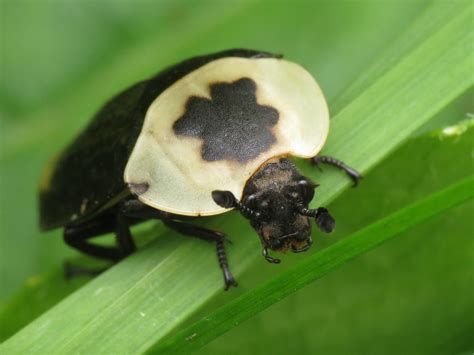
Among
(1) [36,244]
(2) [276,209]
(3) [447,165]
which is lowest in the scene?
(1) [36,244]

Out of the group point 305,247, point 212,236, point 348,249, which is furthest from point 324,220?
point 212,236

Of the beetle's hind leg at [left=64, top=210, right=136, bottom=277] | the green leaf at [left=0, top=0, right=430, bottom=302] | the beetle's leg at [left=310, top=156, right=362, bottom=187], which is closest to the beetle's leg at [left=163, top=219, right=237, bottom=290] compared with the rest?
the beetle's leg at [left=310, top=156, right=362, bottom=187]

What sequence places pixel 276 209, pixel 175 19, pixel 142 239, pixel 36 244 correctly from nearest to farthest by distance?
1. pixel 276 209
2. pixel 142 239
3. pixel 36 244
4. pixel 175 19

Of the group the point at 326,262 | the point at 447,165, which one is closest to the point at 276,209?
the point at 326,262

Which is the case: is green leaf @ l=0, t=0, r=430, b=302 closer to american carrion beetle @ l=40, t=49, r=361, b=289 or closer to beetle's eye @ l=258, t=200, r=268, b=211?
american carrion beetle @ l=40, t=49, r=361, b=289

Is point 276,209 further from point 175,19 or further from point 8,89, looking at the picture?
point 8,89

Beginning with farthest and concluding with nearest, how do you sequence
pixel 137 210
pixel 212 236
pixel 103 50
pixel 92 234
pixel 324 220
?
pixel 103 50 < pixel 92 234 < pixel 137 210 < pixel 212 236 < pixel 324 220

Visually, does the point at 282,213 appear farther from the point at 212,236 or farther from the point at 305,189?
the point at 212,236
